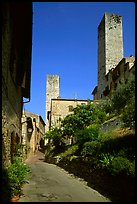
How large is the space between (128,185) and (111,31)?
32.6 m

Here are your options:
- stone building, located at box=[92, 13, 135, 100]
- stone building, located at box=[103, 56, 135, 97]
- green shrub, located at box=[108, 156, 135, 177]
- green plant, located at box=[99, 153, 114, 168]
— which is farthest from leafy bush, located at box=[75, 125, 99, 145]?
stone building, located at box=[92, 13, 135, 100]

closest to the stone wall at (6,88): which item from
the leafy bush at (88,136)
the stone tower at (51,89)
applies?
the leafy bush at (88,136)

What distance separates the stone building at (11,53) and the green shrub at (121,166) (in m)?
3.26

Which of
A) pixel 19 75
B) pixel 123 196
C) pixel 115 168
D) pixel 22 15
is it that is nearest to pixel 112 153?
pixel 115 168

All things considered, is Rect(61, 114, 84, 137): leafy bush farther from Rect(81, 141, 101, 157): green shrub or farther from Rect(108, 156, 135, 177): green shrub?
Rect(108, 156, 135, 177): green shrub

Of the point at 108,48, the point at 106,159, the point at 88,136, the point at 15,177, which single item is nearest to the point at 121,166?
the point at 106,159

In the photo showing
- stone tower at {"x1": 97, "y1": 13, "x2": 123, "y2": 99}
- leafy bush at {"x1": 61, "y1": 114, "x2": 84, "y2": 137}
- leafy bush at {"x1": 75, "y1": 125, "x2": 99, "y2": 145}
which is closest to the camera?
leafy bush at {"x1": 75, "y1": 125, "x2": 99, "y2": 145}

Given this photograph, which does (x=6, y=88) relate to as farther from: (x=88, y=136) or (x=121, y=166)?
(x=88, y=136)

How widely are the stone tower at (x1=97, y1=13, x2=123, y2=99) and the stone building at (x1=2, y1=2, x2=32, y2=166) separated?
25.9m

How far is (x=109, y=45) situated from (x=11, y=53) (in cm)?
2958

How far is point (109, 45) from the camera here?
3781 cm

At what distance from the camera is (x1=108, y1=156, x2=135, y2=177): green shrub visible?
802 cm

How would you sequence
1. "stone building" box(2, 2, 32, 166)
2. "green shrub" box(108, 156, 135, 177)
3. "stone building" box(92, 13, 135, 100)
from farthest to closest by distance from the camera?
"stone building" box(92, 13, 135, 100), "stone building" box(2, 2, 32, 166), "green shrub" box(108, 156, 135, 177)

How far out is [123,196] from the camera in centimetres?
817
